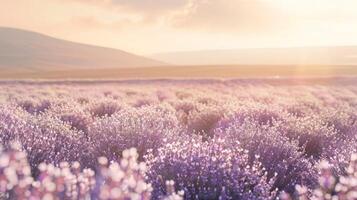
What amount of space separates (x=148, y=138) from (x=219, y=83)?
30.6 metres

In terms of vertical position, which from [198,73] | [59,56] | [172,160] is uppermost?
[172,160]

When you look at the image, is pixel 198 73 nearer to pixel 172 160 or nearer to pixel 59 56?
pixel 172 160

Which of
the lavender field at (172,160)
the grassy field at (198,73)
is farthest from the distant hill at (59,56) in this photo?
the lavender field at (172,160)

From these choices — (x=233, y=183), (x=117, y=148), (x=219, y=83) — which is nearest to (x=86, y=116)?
(x=117, y=148)

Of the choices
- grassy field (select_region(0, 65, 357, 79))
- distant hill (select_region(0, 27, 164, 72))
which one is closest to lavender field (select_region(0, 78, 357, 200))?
grassy field (select_region(0, 65, 357, 79))

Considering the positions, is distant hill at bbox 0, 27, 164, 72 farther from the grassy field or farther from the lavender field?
the lavender field

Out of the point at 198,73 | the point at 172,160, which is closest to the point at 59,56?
the point at 198,73

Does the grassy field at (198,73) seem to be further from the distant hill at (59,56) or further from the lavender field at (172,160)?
the distant hill at (59,56)

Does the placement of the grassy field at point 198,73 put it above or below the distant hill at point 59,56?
above

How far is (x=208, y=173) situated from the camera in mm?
4762

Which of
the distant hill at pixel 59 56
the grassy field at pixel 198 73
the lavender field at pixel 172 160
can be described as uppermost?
the lavender field at pixel 172 160

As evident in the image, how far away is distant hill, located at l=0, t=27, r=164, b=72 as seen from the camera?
137 m

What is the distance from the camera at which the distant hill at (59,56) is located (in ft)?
449

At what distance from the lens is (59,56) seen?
16538 cm
